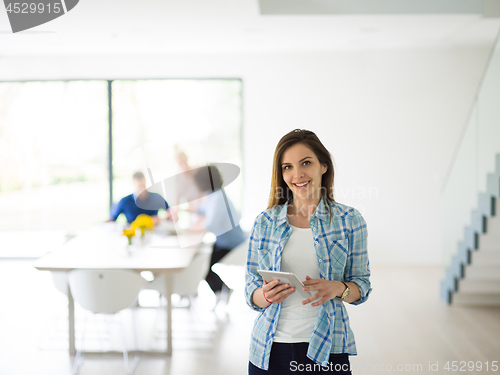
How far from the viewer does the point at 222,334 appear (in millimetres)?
3641

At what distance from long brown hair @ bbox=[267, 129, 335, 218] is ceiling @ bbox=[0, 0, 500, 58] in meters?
2.30

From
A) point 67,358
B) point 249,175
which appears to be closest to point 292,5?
point 249,175

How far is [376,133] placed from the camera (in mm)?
5445

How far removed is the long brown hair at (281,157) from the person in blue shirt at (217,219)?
2.22m

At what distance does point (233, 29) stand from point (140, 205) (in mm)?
1944

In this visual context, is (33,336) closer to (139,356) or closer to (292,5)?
(139,356)

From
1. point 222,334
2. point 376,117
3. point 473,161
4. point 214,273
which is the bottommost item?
point 222,334

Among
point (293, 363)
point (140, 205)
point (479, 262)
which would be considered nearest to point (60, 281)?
point (140, 205)

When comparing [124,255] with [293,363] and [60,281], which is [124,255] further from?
[293,363]

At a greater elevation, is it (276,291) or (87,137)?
(87,137)

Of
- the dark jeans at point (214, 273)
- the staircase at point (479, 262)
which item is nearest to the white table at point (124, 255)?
the dark jeans at point (214, 273)

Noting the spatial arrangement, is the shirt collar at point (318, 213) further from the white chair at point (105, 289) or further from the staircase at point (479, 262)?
the staircase at point (479, 262)

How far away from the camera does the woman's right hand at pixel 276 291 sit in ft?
4.81

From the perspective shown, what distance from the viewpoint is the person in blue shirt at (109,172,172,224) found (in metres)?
4.59
